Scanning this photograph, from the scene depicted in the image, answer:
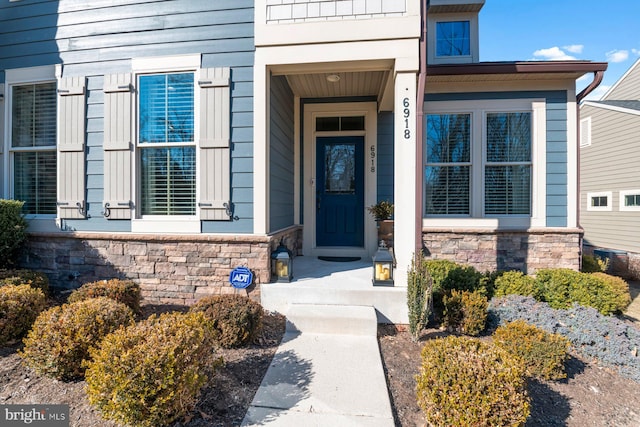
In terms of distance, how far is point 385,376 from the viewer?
2434 millimetres

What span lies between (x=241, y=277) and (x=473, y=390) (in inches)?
101

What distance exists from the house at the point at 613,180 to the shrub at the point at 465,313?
5316 millimetres

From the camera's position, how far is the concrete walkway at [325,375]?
1.96 meters

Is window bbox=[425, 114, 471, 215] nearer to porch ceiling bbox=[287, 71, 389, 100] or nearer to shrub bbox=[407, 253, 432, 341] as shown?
porch ceiling bbox=[287, 71, 389, 100]

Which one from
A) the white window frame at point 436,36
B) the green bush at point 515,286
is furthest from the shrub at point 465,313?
the white window frame at point 436,36

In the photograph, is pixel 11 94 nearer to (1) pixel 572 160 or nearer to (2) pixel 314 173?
(2) pixel 314 173

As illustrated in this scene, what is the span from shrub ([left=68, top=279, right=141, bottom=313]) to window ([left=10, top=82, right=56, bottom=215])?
1751mm

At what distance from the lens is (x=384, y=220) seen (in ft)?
16.2

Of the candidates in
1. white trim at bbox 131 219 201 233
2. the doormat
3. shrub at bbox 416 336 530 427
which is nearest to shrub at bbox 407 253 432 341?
shrub at bbox 416 336 530 427

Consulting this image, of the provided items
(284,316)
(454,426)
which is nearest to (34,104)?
(284,316)

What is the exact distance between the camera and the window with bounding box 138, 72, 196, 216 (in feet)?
12.5

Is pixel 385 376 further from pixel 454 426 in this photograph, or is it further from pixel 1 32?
pixel 1 32

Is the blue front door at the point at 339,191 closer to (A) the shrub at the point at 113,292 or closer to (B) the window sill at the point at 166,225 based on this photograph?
(B) the window sill at the point at 166,225

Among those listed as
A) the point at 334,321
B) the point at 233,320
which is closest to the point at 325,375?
the point at 334,321
